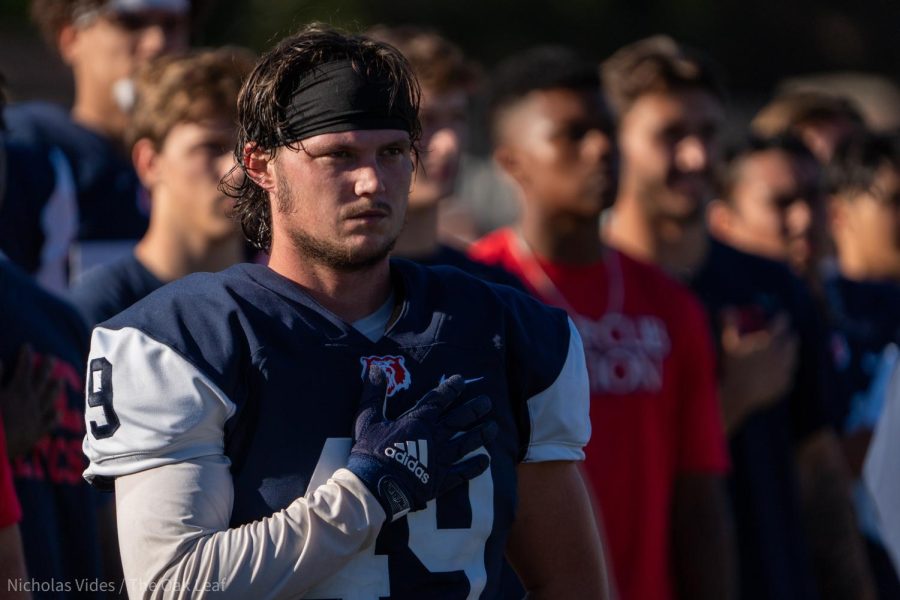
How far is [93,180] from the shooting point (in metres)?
5.04

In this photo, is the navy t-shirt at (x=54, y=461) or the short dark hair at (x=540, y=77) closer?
the navy t-shirt at (x=54, y=461)

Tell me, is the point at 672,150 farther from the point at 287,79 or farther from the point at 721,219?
the point at 287,79

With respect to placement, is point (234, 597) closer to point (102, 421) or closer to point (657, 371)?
point (102, 421)

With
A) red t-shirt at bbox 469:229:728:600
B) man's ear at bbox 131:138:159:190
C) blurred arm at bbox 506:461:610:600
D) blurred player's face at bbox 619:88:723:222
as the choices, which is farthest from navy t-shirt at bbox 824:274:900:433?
blurred arm at bbox 506:461:610:600

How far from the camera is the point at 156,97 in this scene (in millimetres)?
4512

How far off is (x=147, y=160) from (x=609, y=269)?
1.45 metres

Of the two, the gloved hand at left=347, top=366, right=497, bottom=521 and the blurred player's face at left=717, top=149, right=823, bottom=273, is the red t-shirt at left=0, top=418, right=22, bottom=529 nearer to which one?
the gloved hand at left=347, top=366, right=497, bottom=521

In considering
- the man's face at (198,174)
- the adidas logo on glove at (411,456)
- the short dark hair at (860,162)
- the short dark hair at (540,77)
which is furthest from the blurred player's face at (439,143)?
the short dark hair at (860,162)

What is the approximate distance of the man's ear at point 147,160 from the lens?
450cm

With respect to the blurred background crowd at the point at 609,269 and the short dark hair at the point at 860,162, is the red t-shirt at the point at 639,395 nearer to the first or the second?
the blurred background crowd at the point at 609,269

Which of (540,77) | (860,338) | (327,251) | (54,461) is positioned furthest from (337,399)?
(860,338)

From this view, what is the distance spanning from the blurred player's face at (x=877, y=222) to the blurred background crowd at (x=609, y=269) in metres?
0.54

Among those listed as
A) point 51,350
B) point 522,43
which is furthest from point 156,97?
point 522,43

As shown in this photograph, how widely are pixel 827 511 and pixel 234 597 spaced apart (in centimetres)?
348
